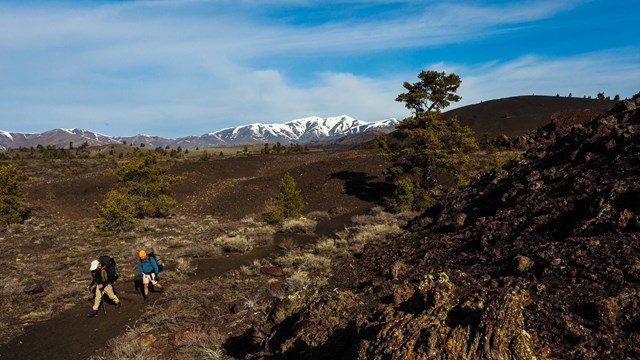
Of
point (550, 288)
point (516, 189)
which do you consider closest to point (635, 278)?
point (550, 288)

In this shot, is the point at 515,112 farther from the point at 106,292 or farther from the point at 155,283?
the point at 106,292

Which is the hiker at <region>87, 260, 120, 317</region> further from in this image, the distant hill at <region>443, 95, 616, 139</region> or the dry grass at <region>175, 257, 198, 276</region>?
the distant hill at <region>443, 95, 616, 139</region>

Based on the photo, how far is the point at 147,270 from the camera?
1170 centimetres

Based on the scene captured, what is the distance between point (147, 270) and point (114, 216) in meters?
11.8

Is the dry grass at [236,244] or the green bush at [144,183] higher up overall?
the green bush at [144,183]

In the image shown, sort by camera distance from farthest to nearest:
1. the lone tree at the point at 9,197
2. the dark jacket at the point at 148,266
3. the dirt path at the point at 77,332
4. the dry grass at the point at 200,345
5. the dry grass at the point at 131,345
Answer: the lone tree at the point at 9,197, the dark jacket at the point at 148,266, the dirt path at the point at 77,332, the dry grass at the point at 131,345, the dry grass at the point at 200,345

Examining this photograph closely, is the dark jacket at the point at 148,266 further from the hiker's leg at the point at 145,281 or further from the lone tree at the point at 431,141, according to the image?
the lone tree at the point at 431,141

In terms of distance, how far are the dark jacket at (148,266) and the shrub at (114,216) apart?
11.1m

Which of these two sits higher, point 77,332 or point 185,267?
point 185,267

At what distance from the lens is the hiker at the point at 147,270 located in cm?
1156

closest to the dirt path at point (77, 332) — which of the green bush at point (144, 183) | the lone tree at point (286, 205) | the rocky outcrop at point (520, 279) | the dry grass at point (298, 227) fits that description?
the rocky outcrop at point (520, 279)

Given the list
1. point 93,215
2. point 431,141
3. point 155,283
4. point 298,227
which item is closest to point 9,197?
point 93,215

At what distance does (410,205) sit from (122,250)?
16784 mm

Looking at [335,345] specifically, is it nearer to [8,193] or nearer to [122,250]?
[122,250]
